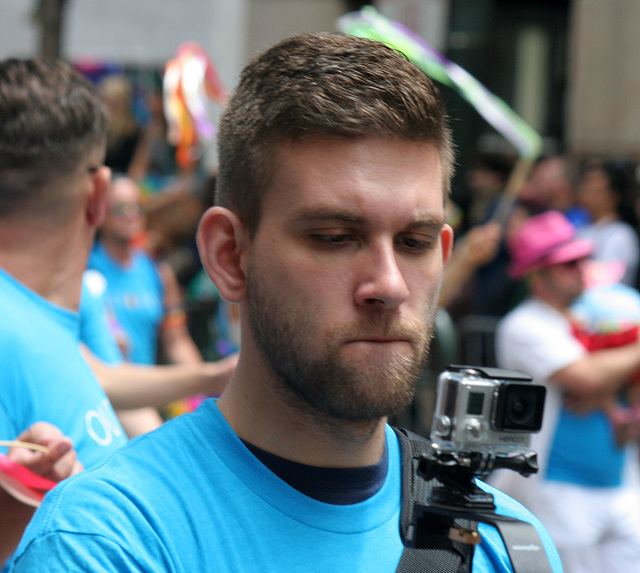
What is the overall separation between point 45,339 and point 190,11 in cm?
784

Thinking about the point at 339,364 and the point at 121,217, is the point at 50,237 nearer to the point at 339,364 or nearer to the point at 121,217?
the point at 339,364

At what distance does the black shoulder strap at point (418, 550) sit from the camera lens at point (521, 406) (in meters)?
0.23

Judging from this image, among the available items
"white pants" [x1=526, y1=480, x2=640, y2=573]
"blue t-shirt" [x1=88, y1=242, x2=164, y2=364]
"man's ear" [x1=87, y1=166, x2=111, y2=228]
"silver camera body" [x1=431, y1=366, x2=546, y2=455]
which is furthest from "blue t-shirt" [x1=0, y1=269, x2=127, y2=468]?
"blue t-shirt" [x1=88, y1=242, x2=164, y2=364]

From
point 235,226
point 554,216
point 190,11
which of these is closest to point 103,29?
point 190,11

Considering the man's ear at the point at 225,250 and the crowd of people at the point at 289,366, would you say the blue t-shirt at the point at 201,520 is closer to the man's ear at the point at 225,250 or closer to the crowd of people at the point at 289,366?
the crowd of people at the point at 289,366

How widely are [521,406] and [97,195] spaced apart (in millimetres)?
1723

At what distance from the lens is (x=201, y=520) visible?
5.32 ft

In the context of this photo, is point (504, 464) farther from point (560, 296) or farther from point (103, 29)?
point (103, 29)

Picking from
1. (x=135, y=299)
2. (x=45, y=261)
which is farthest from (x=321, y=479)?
(x=135, y=299)

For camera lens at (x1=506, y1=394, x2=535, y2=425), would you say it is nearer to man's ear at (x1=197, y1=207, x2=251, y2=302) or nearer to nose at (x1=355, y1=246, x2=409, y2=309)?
nose at (x1=355, y1=246, x2=409, y2=309)

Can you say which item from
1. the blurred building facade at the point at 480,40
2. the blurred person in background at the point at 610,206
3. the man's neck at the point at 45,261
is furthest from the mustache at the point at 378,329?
the blurred person in background at the point at 610,206

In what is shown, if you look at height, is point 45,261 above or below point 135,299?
above

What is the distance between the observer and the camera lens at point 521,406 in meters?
1.60

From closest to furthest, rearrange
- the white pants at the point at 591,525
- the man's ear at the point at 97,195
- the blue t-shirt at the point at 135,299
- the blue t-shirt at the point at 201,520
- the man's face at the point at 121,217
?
the blue t-shirt at the point at 201,520 < the man's ear at the point at 97,195 < the white pants at the point at 591,525 < the blue t-shirt at the point at 135,299 < the man's face at the point at 121,217
